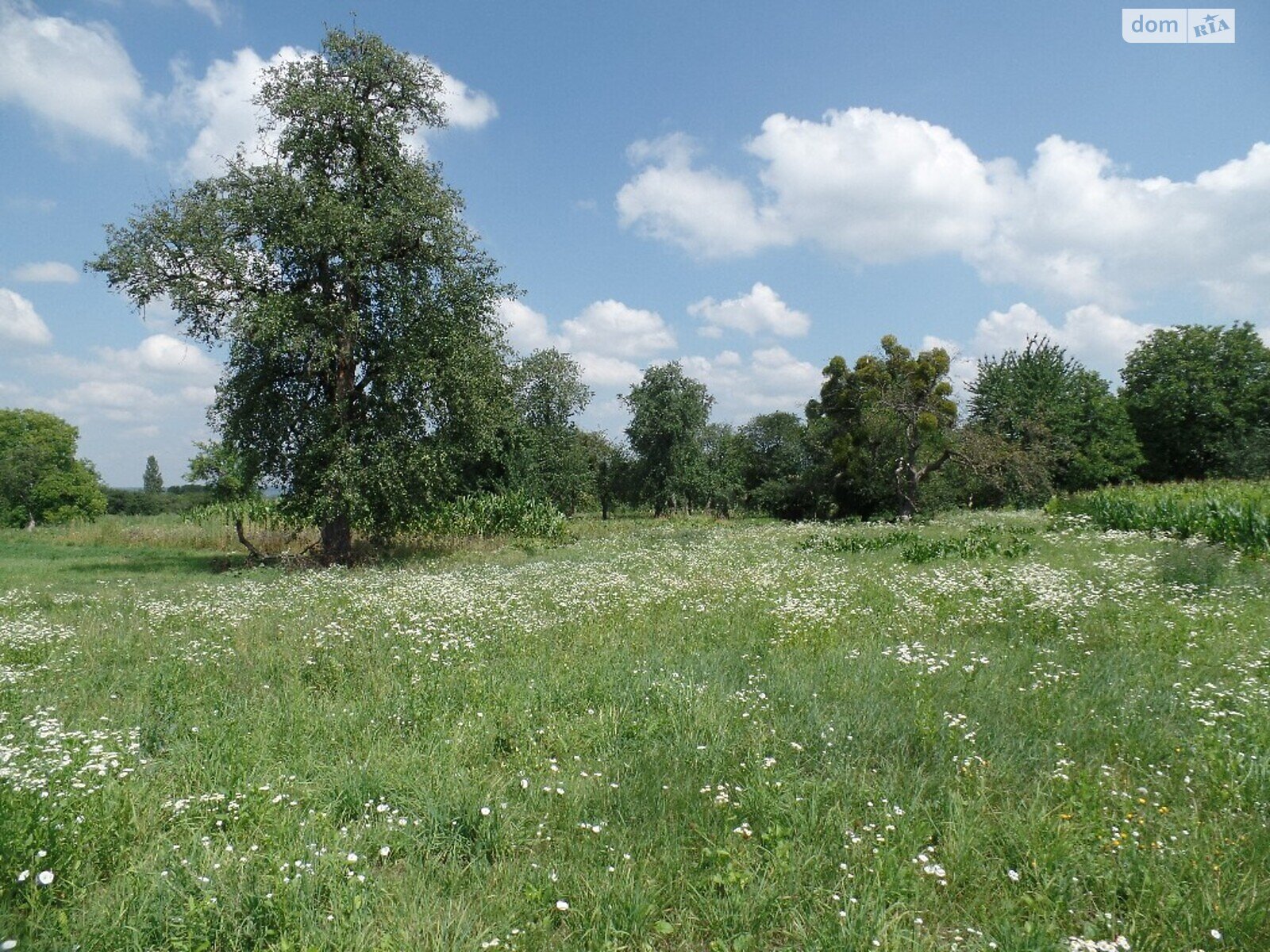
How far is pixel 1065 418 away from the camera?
41.7m

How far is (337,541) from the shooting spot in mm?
21844

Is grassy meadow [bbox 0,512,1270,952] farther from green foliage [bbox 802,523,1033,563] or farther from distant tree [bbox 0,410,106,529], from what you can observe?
distant tree [bbox 0,410,106,529]

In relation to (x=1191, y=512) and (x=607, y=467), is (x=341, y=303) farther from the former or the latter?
(x=607, y=467)

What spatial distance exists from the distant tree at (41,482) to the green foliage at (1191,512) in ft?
233

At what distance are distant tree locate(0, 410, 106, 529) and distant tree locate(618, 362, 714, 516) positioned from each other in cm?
4819

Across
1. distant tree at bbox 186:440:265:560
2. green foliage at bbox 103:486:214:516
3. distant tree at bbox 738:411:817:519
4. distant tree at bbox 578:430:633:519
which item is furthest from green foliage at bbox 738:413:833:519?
green foliage at bbox 103:486:214:516

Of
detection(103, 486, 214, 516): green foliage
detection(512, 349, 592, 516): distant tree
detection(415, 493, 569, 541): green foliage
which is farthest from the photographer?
detection(103, 486, 214, 516): green foliage

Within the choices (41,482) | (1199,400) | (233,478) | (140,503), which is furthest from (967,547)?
(140,503)

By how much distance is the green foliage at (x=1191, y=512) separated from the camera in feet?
50.6

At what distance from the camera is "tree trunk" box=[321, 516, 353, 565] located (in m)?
21.7

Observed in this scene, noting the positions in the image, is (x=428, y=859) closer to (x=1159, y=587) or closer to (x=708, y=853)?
(x=708, y=853)

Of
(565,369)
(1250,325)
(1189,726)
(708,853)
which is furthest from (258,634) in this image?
(1250,325)

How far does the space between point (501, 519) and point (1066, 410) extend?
3546 cm

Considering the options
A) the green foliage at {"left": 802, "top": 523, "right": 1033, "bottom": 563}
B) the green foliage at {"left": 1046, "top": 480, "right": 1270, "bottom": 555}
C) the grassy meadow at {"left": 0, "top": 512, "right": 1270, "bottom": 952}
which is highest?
the green foliage at {"left": 1046, "top": 480, "right": 1270, "bottom": 555}
